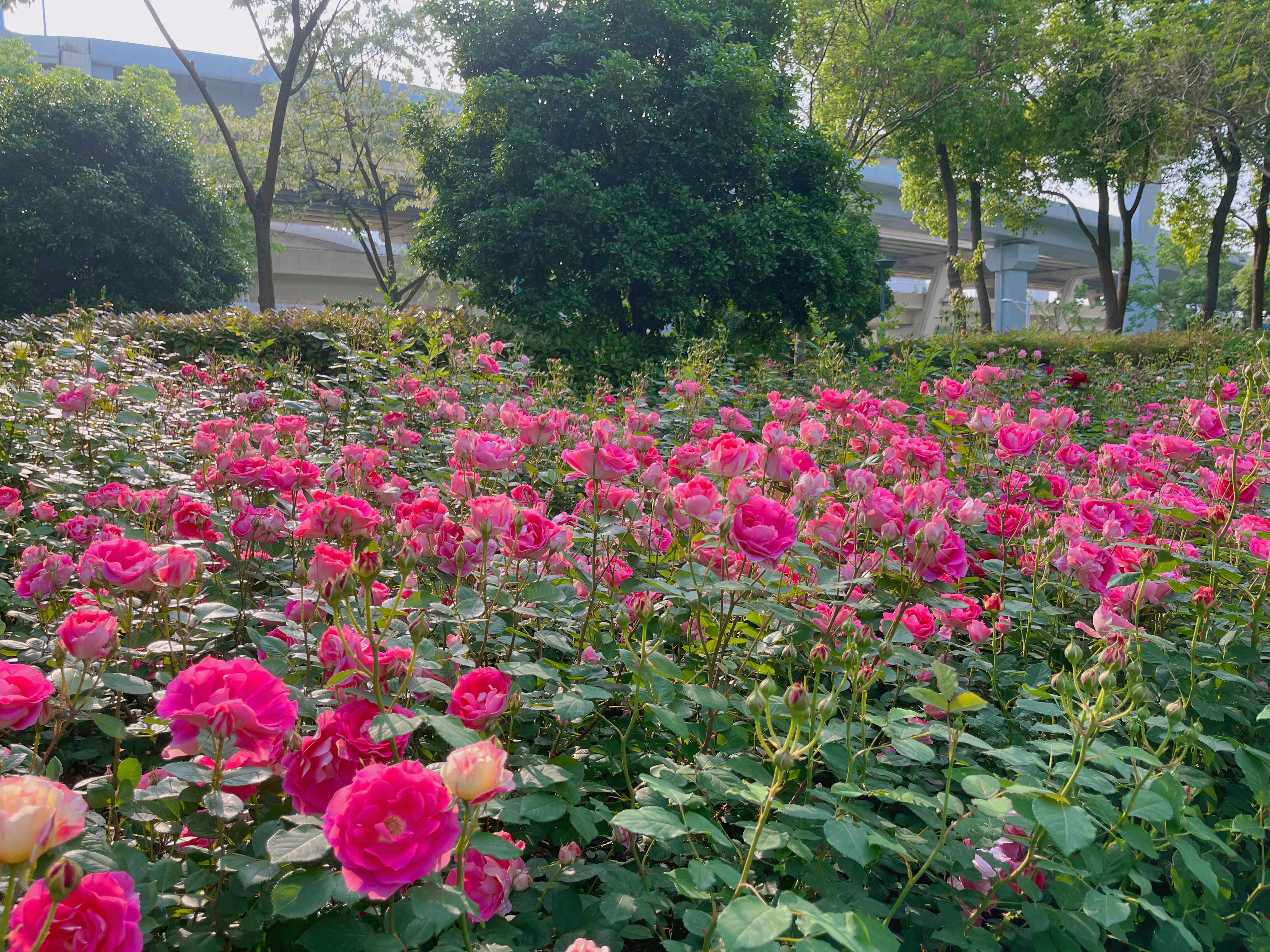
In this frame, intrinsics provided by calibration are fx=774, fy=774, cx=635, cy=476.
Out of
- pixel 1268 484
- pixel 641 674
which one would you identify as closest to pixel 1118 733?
pixel 641 674

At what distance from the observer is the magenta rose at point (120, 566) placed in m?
1.43

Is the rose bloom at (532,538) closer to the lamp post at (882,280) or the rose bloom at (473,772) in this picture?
the rose bloom at (473,772)

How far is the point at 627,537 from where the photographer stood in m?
1.99

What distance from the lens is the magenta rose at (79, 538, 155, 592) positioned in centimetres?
143

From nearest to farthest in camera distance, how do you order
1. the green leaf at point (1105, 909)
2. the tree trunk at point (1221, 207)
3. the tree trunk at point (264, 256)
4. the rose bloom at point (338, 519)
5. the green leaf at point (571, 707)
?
the green leaf at point (1105, 909), the green leaf at point (571, 707), the rose bloom at point (338, 519), the tree trunk at point (264, 256), the tree trunk at point (1221, 207)

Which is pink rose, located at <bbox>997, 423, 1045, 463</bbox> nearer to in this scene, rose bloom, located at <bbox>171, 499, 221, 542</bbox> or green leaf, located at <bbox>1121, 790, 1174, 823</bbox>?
green leaf, located at <bbox>1121, 790, 1174, 823</bbox>

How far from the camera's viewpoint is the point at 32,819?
69 cm

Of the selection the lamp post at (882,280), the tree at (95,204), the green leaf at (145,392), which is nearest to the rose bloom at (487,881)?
the green leaf at (145,392)

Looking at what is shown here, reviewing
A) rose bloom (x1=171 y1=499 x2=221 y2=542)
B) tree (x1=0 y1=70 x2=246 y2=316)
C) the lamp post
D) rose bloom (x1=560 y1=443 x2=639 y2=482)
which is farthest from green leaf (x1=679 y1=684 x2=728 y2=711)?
tree (x1=0 y1=70 x2=246 y2=316)

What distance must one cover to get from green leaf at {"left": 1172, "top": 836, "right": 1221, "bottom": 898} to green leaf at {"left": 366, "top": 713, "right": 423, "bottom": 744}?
4.10 ft

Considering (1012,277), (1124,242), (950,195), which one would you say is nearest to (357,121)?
(950,195)

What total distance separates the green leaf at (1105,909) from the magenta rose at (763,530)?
722 mm

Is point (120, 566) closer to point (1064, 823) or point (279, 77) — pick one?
point (1064, 823)

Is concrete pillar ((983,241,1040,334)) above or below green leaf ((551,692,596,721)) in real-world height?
above
